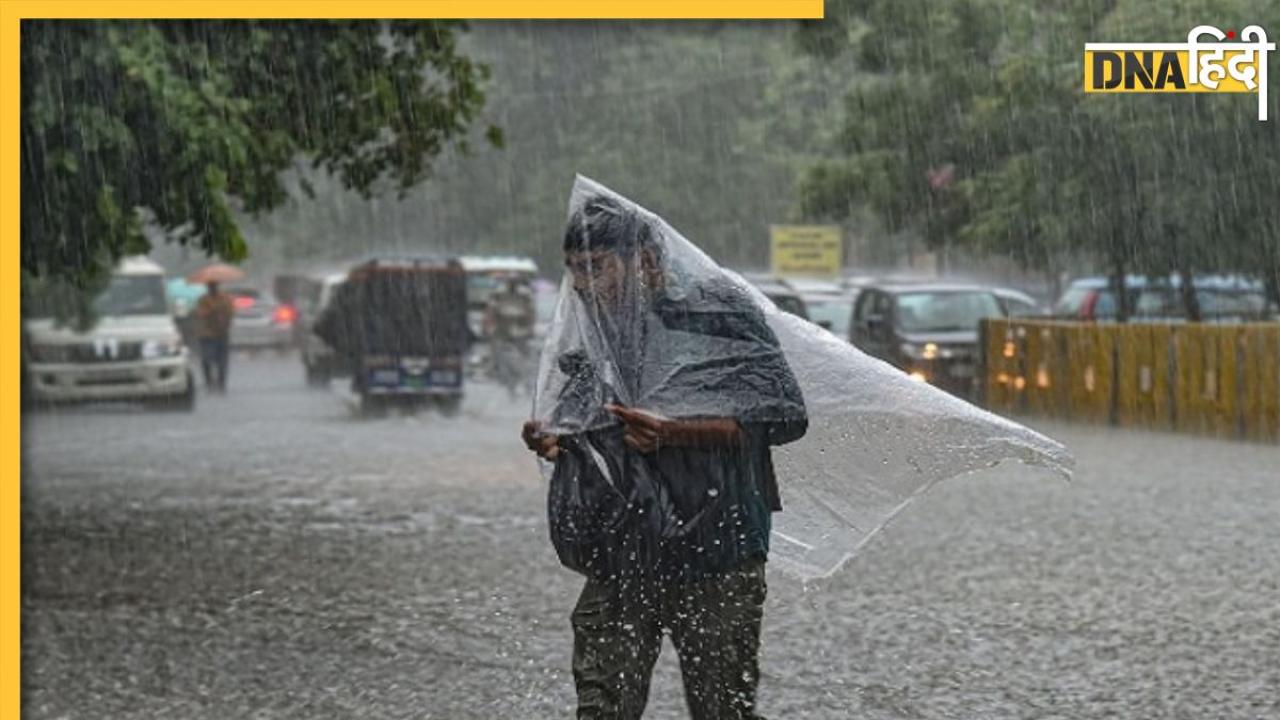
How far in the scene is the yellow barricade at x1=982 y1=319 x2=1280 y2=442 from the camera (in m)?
23.0

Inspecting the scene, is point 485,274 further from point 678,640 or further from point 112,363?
point 678,640

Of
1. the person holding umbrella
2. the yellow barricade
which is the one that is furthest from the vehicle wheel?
the yellow barricade

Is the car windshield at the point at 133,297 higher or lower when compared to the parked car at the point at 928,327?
higher

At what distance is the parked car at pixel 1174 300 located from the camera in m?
31.1

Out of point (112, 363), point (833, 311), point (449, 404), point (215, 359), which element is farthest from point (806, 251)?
point (112, 363)

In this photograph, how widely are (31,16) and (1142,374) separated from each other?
51.7 feet

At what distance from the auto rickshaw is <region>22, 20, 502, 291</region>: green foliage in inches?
564

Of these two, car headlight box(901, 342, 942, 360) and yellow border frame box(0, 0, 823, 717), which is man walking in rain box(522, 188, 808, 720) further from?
car headlight box(901, 342, 942, 360)

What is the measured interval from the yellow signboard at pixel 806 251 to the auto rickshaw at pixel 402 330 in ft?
38.2

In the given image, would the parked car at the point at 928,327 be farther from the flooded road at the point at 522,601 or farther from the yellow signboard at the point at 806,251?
the yellow signboard at the point at 806,251

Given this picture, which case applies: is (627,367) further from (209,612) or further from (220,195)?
(220,195)

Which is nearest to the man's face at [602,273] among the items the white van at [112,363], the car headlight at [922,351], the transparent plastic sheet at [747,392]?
the transparent plastic sheet at [747,392]

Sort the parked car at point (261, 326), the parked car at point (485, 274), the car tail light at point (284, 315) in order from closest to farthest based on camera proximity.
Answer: the parked car at point (485, 274) < the parked car at point (261, 326) < the car tail light at point (284, 315)

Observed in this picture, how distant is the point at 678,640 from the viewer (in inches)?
237
